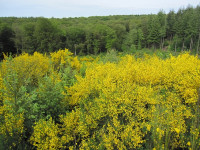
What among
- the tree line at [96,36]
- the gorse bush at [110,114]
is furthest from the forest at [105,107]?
the tree line at [96,36]

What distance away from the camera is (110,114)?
5.37 meters

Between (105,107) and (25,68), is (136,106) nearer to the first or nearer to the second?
(105,107)

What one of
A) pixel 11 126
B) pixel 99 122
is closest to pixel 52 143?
pixel 11 126

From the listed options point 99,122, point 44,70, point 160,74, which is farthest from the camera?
point 44,70

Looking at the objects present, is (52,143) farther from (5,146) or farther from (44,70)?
(44,70)

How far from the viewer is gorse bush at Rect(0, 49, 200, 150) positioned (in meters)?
4.37

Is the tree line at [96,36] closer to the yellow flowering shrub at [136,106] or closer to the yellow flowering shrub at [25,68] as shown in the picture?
the yellow flowering shrub at [25,68]

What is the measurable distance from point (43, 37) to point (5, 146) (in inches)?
1218

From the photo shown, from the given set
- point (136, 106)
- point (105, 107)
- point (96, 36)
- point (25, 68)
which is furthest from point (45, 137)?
point (96, 36)

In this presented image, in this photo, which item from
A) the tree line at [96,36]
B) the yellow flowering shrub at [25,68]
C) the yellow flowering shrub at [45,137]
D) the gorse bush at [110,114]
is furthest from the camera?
the tree line at [96,36]

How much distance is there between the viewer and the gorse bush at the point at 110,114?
4.37 m

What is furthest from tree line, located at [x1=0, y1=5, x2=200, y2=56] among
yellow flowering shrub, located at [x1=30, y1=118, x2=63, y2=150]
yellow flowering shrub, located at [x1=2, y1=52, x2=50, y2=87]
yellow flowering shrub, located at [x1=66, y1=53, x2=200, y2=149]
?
yellow flowering shrub, located at [x1=30, y1=118, x2=63, y2=150]

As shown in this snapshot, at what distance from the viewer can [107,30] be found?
131 ft

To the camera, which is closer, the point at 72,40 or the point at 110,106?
the point at 110,106
